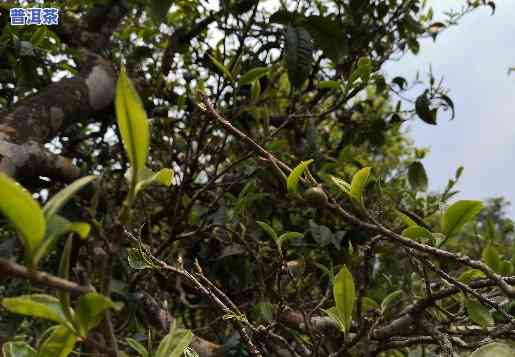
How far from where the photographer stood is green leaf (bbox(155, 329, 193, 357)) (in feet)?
1.31

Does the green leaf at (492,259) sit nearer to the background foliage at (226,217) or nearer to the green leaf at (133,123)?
the background foliage at (226,217)

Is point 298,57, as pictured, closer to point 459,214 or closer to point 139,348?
point 459,214

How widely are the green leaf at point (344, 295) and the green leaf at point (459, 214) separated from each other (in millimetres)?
123

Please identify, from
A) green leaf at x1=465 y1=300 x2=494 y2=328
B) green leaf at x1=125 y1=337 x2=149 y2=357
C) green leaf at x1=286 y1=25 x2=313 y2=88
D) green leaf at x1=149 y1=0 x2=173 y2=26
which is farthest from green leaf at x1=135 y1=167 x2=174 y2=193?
green leaf at x1=286 y1=25 x2=313 y2=88

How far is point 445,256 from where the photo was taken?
461 mm

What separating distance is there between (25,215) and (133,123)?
0.08 m

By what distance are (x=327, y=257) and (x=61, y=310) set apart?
4.00ft

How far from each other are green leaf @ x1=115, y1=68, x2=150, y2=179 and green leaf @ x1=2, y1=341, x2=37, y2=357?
27 cm

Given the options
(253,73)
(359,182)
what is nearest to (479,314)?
(359,182)

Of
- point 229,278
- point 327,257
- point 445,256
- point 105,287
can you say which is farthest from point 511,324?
point 229,278

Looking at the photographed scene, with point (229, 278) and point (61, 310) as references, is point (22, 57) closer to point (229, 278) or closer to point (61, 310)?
point (229, 278)

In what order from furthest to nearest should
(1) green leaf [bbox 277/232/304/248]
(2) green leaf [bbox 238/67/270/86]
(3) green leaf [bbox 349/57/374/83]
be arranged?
(2) green leaf [bbox 238/67/270/86], (3) green leaf [bbox 349/57/374/83], (1) green leaf [bbox 277/232/304/248]

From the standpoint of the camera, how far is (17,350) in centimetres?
44

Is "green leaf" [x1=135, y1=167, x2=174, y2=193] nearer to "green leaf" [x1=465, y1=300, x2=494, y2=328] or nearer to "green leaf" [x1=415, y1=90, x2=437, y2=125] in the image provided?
"green leaf" [x1=465, y1=300, x2=494, y2=328]
